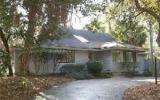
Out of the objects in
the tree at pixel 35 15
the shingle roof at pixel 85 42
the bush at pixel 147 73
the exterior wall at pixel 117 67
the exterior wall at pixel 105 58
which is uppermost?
the tree at pixel 35 15

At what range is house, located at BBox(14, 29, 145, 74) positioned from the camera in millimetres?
32750

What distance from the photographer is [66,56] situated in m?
35.0

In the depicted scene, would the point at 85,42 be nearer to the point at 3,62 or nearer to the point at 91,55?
the point at 91,55

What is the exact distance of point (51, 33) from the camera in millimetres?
24281

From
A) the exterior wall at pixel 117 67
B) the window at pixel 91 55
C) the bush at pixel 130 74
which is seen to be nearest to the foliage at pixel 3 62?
the bush at pixel 130 74

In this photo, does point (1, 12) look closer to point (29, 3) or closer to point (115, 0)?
point (29, 3)

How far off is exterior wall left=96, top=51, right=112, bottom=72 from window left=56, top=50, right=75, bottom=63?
12.5 ft

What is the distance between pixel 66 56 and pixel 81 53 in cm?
253

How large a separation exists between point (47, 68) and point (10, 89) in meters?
15.2

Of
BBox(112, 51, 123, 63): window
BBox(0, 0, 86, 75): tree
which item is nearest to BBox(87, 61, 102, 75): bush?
BBox(112, 51, 123, 63): window

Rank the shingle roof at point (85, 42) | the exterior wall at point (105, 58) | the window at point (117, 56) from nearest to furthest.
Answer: the shingle roof at point (85, 42) → the exterior wall at point (105, 58) → the window at point (117, 56)

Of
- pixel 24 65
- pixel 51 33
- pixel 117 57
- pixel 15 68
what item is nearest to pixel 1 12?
pixel 51 33

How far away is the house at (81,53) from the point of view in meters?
32.8

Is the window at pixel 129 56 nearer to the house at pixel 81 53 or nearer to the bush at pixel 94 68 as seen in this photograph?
the house at pixel 81 53
